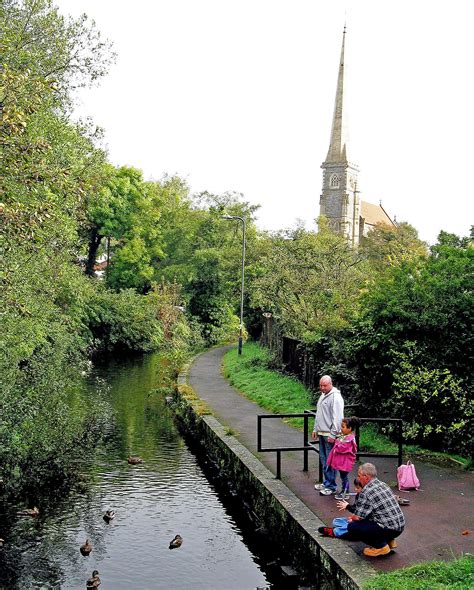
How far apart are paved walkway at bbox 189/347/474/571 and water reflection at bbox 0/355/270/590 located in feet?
4.27

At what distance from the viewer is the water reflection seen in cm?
952

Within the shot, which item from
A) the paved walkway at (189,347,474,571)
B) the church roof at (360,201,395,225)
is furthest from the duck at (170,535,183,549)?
the church roof at (360,201,395,225)

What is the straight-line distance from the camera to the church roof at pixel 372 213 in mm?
116256

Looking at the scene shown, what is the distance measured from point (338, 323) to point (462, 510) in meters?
7.88

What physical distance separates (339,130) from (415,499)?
337 feet

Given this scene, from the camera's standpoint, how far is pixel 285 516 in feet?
33.2

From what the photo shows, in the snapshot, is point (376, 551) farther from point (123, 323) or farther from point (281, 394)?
point (123, 323)

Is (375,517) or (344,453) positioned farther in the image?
(344,453)

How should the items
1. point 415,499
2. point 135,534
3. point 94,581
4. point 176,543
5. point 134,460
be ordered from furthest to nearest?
1. point 134,460
2. point 135,534
3. point 176,543
4. point 415,499
5. point 94,581

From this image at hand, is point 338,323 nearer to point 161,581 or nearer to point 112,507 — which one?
point 112,507

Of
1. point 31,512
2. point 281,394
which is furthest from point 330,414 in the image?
point 281,394

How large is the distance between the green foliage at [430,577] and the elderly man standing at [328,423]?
10.8ft

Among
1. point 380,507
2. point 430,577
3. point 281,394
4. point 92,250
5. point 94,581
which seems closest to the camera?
point 430,577

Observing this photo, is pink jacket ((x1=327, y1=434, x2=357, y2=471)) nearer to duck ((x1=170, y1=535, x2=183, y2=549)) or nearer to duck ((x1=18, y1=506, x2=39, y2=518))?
duck ((x1=170, y1=535, x2=183, y2=549))
